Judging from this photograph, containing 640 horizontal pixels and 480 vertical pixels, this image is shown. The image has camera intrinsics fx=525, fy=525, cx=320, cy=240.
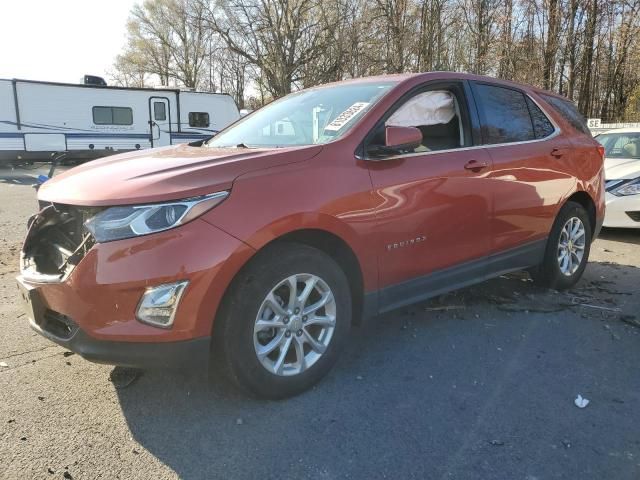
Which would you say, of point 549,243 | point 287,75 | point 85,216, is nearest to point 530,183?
point 549,243

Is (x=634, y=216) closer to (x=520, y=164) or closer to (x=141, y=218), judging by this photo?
(x=520, y=164)

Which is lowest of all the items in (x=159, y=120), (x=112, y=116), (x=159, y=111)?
(x=159, y=120)

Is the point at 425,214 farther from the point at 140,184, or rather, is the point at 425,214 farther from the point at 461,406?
the point at 140,184

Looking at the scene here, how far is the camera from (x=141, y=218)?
242 centimetres

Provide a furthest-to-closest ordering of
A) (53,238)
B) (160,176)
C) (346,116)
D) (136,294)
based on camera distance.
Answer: (346,116) → (53,238) → (160,176) → (136,294)

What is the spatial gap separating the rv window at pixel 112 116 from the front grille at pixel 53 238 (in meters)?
17.4

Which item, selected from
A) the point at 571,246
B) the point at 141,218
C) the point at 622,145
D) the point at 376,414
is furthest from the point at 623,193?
the point at 141,218

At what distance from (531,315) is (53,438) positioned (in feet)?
11.3

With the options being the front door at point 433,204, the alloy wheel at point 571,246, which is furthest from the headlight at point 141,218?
the alloy wheel at point 571,246

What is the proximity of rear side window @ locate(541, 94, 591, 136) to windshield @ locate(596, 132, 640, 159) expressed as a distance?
3.81 metres

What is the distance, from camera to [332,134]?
3.18m

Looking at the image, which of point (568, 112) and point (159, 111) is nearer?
point (568, 112)

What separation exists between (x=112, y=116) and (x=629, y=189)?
17.0m

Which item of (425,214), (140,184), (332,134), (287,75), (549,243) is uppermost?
(287,75)
